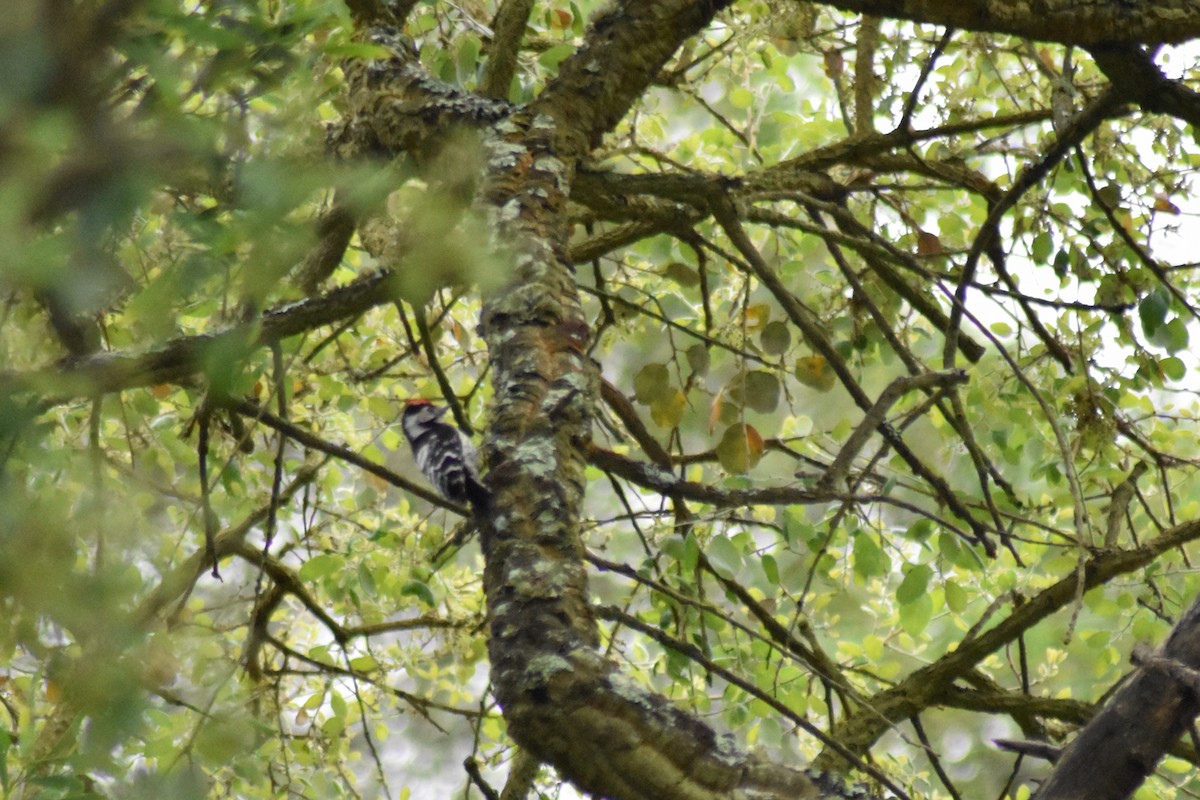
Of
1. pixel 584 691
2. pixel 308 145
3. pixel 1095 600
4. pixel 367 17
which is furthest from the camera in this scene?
pixel 1095 600

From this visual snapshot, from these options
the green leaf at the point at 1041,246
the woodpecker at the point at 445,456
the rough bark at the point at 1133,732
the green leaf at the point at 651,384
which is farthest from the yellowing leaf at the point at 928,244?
the rough bark at the point at 1133,732

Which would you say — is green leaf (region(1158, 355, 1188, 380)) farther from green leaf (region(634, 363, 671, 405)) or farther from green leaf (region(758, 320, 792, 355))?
green leaf (region(634, 363, 671, 405))

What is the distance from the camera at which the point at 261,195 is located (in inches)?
34.8

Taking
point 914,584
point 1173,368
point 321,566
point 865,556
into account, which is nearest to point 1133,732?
point 865,556

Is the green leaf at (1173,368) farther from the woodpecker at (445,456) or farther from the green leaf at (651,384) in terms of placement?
the woodpecker at (445,456)

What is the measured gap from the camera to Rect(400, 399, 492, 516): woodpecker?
191 centimetres

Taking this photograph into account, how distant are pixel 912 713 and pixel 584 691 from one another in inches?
56.5

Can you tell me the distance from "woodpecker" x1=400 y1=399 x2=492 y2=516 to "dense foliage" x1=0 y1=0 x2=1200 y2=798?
0.15 feet

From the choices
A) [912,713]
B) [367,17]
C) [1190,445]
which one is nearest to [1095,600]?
[912,713]

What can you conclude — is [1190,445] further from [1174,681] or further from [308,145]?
[308,145]

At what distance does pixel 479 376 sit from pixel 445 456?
63 cm

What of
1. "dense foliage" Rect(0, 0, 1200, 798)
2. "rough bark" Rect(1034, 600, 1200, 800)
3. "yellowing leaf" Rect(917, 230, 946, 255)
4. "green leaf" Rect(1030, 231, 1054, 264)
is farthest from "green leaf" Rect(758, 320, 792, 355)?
"rough bark" Rect(1034, 600, 1200, 800)

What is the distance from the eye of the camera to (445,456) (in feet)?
6.65

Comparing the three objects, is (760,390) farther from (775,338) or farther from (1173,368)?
(1173,368)
